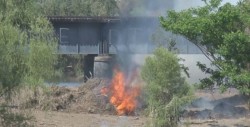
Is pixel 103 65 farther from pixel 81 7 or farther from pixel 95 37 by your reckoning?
pixel 81 7

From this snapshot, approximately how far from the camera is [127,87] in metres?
36.2

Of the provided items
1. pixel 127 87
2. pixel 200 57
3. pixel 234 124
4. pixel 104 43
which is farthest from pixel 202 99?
pixel 104 43

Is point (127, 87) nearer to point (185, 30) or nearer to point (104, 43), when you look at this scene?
point (185, 30)

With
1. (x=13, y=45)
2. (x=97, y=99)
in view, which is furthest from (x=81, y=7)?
(x=13, y=45)

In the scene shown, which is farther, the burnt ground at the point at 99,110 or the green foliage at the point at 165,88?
the burnt ground at the point at 99,110

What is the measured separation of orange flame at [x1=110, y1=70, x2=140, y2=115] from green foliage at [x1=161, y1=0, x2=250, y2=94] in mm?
8237

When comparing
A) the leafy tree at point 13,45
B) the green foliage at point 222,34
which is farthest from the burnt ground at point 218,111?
the leafy tree at point 13,45

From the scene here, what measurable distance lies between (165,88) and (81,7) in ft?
260

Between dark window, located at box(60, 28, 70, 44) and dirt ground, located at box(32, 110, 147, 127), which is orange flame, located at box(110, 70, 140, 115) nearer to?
dirt ground, located at box(32, 110, 147, 127)

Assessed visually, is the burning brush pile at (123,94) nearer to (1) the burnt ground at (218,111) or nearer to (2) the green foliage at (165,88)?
(1) the burnt ground at (218,111)

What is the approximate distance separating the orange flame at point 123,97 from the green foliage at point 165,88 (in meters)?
12.5

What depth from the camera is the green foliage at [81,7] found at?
95.1 metres

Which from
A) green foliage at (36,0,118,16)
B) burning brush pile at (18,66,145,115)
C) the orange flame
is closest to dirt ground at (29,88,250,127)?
burning brush pile at (18,66,145,115)

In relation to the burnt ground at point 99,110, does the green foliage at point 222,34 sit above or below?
above
